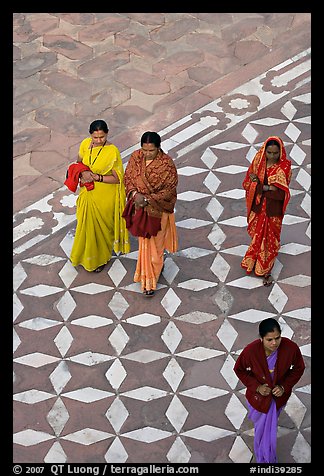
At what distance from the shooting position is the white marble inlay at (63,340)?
7523mm

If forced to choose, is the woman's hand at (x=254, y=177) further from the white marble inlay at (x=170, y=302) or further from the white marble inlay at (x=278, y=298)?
the white marble inlay at (x=170, y=302)

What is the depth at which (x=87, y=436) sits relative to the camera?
6.88 m

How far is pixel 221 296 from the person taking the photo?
7926 mm

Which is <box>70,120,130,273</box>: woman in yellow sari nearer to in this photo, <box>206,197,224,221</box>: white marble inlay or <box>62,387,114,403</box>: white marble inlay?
<box>206,197,224,221</box>: white marble inlay

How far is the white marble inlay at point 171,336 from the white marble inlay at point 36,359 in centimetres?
98

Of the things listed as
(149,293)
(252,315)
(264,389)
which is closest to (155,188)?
(149,293)

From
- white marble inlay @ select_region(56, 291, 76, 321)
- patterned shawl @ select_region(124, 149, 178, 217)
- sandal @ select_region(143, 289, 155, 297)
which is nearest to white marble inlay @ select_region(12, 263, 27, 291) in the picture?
white marble inlay @ select_region(56, 291, 76, 321)

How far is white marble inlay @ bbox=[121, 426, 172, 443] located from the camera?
6.84 m

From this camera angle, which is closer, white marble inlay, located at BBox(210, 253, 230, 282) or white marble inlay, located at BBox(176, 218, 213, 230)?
white marble inlay, located at BBox(210, 253, 230, 282)

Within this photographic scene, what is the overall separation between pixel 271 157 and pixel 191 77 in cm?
350

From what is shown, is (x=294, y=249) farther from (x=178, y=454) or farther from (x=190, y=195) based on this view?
(x=178, y=454)

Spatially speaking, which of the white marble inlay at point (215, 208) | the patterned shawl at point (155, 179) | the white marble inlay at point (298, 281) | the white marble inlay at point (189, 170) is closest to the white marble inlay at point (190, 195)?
the white marble inlay at point (215, 208)

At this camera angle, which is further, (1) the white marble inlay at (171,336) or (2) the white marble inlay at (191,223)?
(2) the white marble inlay at (191,223)

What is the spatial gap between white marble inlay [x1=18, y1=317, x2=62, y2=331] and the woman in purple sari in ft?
7.33
